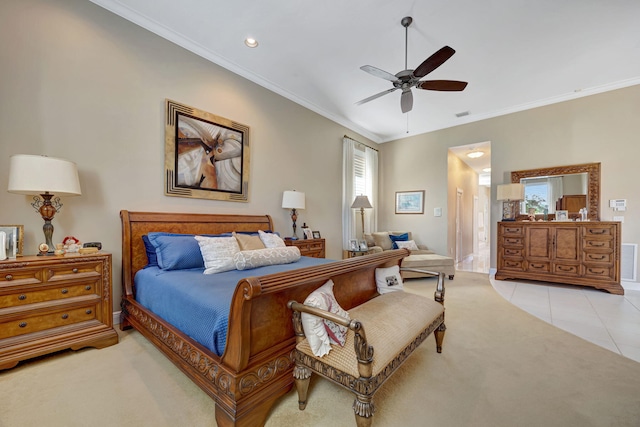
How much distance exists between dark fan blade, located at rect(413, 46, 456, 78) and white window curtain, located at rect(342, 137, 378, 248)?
2.98m

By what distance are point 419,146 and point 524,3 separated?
3.72m

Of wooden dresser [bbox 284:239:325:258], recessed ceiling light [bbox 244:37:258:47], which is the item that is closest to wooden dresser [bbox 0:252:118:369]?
wooden dresser [bbox 284:239:325:258]

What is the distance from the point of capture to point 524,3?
251 centimetres

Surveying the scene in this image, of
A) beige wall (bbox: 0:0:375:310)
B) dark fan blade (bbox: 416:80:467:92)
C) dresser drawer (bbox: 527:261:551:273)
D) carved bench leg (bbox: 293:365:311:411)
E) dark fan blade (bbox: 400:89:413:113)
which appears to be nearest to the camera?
carved bench leg (bbox: 293:365:311:411)

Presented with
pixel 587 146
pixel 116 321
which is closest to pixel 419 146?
pixel 587 146

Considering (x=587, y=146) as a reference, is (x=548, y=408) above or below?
below

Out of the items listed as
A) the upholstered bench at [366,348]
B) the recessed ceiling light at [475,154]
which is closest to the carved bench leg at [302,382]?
the upholstered bench at [366,348]

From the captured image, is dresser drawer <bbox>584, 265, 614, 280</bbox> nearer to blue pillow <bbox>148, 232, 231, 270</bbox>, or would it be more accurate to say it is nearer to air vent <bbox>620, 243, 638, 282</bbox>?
air vent <bbox>620, 243, 638, 282</bbox>

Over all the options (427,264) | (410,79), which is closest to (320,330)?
(410,79)

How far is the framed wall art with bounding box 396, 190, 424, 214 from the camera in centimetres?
611

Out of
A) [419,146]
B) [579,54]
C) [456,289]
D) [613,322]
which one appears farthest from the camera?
[419,146]

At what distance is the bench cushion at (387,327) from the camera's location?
1.35 metres

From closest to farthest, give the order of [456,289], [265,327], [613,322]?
[265,327]
[613,322]
[456,289]

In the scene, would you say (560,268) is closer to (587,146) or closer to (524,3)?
(587,146)
